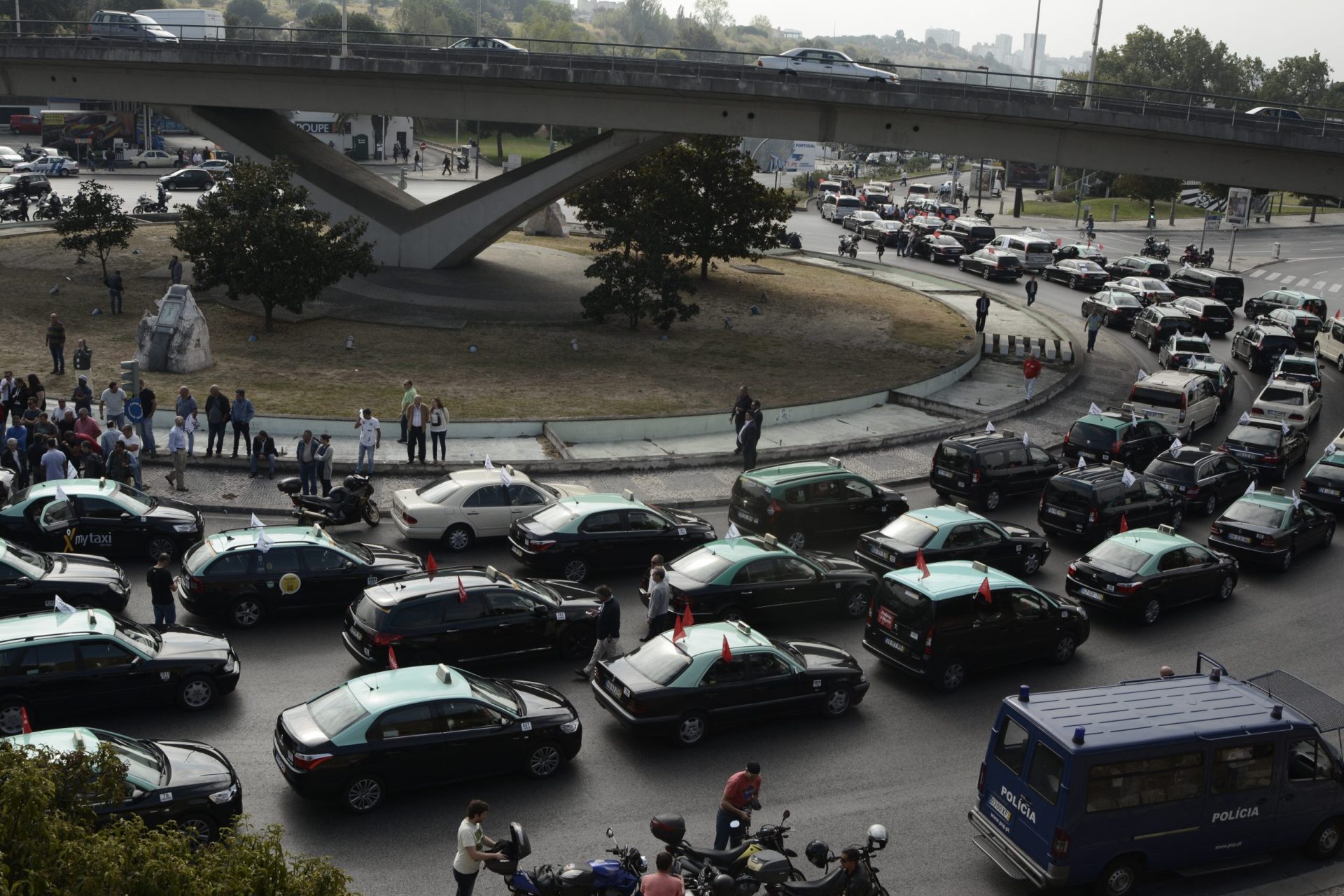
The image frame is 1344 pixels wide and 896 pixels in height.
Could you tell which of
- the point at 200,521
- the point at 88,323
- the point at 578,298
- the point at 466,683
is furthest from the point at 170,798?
the point at 578,298

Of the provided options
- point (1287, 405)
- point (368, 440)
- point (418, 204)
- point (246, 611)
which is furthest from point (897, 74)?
point (246, 611)

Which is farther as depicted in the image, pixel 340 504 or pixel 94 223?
pixel 94 223

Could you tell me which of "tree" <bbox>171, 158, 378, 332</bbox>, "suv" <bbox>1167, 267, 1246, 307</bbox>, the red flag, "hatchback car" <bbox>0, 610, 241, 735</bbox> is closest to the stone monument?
"tree" <bbox>171, 158, 378, 332</bbox>

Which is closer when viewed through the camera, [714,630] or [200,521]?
[714,630]

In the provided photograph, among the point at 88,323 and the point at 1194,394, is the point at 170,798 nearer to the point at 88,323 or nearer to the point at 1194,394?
the point at 1194,394

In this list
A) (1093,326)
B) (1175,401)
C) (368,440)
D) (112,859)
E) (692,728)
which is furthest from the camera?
(1093,326)

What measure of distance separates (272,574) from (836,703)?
787 cm

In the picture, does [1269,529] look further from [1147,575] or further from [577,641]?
[577,641]

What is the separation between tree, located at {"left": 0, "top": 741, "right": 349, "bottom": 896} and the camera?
21.5ft

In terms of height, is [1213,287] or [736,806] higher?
[1213,287]

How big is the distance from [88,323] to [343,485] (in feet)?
61.9

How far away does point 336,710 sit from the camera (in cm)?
1294

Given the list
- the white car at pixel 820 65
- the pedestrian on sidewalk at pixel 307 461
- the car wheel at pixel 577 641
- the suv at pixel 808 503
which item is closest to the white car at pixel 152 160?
the white car at pixel 820 65

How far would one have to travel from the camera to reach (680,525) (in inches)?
797
